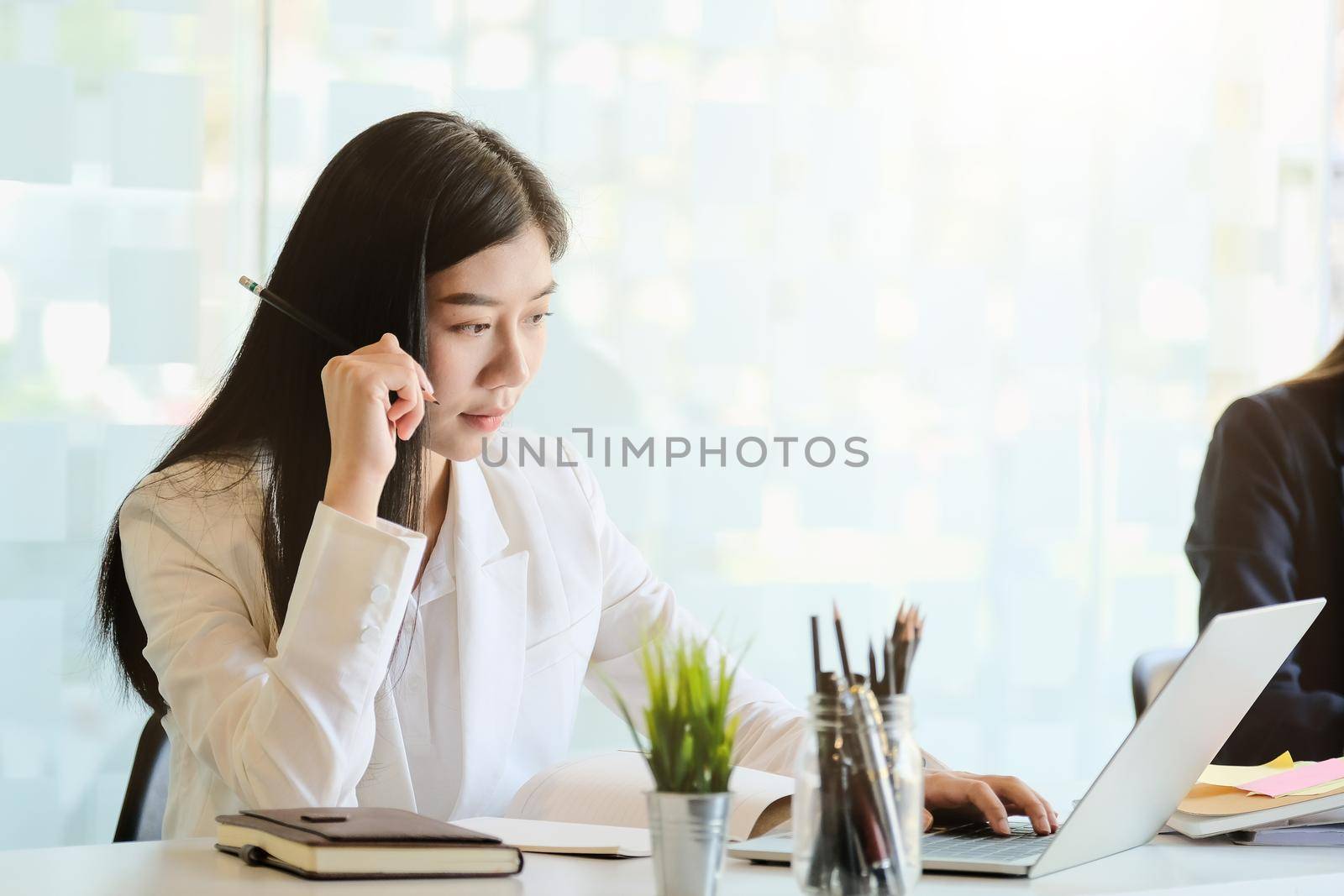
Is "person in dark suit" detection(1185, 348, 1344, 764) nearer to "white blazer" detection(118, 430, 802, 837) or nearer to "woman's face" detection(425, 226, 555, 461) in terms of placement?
"white blazer" detection(118, 430, 802, 837)

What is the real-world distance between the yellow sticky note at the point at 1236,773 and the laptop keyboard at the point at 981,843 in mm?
207

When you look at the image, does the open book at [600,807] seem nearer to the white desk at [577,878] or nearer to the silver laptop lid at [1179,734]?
the white desk at [577,878]

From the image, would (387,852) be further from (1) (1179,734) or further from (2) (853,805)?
(1) (1179,734)

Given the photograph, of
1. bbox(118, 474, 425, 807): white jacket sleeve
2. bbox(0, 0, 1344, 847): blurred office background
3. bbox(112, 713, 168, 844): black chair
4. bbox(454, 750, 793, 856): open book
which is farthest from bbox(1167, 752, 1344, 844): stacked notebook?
bbox(0, 0, 1344, 847): blurred office background

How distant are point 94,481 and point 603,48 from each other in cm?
129

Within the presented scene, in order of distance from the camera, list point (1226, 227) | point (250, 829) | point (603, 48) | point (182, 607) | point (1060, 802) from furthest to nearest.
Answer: point (1226, 227)
point (603, 48)
point (182, 607)
point (1060, 802)
point (250, 829)

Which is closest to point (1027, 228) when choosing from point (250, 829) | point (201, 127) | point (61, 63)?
point (201, 127)

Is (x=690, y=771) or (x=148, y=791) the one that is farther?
(x=148, y=791)

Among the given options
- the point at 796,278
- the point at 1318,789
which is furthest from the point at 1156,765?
the point at 796,278

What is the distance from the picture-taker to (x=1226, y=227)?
10.8 feet

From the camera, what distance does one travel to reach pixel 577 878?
3.05 ft

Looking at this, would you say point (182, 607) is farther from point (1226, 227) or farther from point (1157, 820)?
point (1226, 227)

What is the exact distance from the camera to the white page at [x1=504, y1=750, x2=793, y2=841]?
1214mm

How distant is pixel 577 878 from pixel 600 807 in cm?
37
